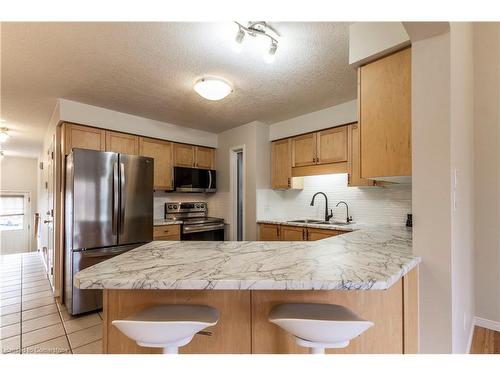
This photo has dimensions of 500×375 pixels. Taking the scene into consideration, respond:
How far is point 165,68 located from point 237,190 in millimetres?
2346

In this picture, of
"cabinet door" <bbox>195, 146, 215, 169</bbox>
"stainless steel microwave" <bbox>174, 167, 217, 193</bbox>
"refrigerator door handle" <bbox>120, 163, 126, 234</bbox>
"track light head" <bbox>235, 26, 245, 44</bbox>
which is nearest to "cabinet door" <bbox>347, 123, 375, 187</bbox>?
"track light head" <bbox>235, 26, 245, 44</bbox>

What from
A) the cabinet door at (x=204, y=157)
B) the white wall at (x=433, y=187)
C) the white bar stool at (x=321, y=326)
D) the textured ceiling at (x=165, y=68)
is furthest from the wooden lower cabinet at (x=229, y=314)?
the cabinet door at (x=204, y=157)

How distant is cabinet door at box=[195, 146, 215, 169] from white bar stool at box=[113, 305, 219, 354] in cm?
346

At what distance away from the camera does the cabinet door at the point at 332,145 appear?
10.7 ft

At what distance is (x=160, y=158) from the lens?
3.86m

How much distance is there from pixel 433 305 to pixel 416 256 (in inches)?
10.1

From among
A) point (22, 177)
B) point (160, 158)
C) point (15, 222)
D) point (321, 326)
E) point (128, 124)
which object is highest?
point (128, 124)

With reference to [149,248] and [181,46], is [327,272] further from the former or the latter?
[181,46]

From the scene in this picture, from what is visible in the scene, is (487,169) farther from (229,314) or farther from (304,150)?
(229,314)

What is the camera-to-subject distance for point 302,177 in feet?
13.1

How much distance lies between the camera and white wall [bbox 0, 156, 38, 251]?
266 inches

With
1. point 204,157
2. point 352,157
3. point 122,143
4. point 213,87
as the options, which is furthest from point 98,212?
point 352,157

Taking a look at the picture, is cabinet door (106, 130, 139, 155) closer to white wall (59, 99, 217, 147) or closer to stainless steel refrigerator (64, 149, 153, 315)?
white wall (59, 99, 217, 147)

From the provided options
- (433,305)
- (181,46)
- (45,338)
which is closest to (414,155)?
(433,305)
